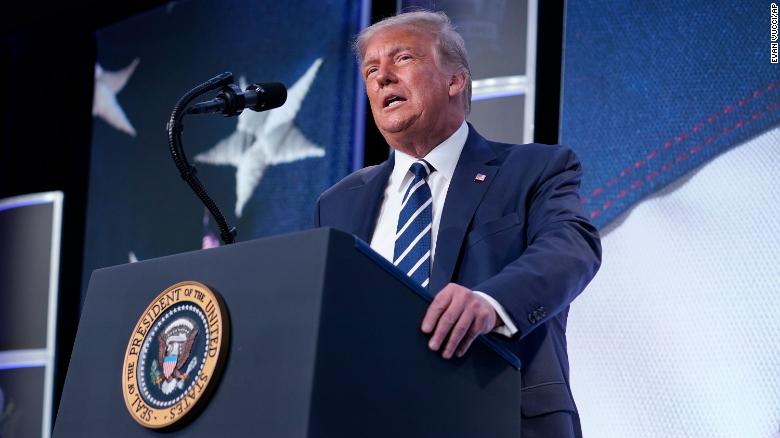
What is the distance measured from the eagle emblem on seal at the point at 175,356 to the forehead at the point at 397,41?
1111mm

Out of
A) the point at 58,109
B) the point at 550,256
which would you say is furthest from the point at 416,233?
the point at 58,109

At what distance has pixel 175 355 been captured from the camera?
129 centimetres

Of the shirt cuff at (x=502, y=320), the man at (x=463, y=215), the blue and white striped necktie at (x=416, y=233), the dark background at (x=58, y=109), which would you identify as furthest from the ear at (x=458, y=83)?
the dark background at (x=58, y=109)

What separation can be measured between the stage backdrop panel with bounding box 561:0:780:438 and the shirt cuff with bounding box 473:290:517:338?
129 cm

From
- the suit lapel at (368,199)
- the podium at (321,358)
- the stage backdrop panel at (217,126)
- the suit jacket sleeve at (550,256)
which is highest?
the stage backdrop panel at (217,126)

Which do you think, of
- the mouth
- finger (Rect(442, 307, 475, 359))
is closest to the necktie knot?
the mouth

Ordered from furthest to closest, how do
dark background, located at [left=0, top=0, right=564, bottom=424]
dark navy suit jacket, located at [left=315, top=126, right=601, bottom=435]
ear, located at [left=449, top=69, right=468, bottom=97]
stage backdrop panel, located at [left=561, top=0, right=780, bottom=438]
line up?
dark background, located at [left=0, top=0, right=564, bottom=424] → stage backdrop panel, located at [left=561, top=0, right=780, bottom=438] → ear, located at [left=449, top=69, right=468, bottom=97] → dark navy suit jacket, located at [left=315, top=126, right=601, bottom=435]

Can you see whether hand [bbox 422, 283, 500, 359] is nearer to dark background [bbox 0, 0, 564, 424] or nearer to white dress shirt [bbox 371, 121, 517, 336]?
white dress shirt [bbox 371, 121, 517, 336]

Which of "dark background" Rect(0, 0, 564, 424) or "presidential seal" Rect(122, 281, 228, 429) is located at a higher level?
"dark background" Rect(0, 0, 564, 424)

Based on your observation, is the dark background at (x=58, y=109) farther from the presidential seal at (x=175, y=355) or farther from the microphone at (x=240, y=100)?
the presidential seal at (x=175, y=355)

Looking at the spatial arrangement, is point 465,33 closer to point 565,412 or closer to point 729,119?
point 729,119

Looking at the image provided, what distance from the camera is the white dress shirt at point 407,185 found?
1956 mm

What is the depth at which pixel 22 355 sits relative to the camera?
4.38m

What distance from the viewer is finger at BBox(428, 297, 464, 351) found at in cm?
130
